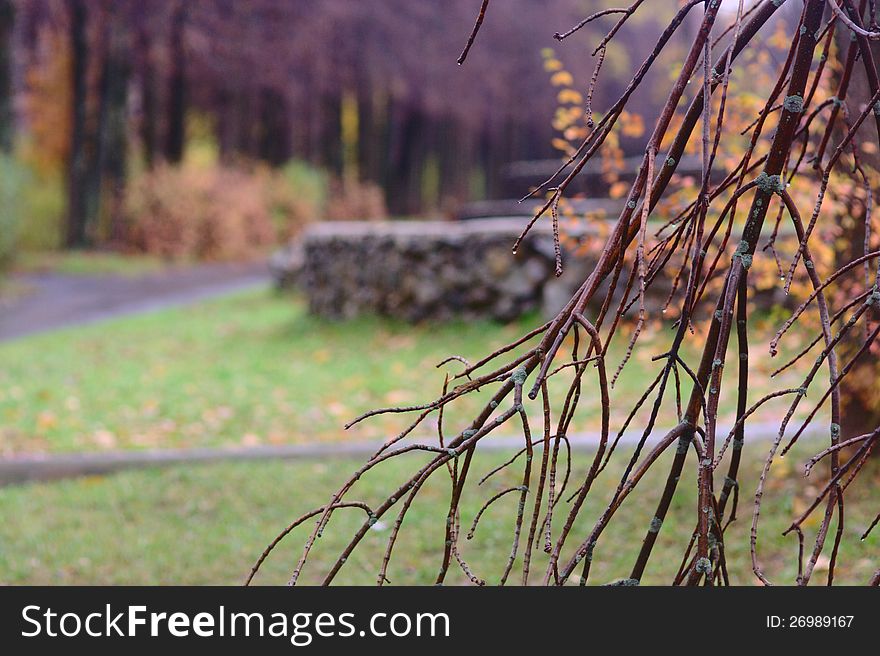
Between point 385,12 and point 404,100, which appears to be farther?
point 404,100

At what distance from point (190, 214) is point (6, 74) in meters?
4.65

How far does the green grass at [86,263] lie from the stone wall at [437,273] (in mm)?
7801

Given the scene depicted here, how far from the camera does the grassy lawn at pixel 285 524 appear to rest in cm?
430

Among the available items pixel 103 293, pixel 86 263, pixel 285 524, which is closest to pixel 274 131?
pixel 86 263

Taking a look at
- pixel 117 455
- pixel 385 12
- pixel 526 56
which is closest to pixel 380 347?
pixel 117 455

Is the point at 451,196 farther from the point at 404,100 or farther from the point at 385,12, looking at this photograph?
the point at 385,12

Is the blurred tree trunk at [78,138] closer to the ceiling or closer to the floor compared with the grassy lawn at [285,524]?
closer to the ceiling

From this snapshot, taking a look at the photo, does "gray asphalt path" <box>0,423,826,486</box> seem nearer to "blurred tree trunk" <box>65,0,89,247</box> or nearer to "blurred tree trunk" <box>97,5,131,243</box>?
"blurred tree trunk" <box>65,0,89,247</box>

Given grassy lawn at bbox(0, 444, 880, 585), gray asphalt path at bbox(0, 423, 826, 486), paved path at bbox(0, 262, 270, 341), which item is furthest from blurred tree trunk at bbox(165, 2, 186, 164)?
grassy lawn at bbox(0, 444, 880, 585)

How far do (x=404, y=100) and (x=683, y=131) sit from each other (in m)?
33.8

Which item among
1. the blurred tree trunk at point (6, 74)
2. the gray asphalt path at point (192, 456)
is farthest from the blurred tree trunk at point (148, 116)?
the gray asphalt path at point (192, 456)

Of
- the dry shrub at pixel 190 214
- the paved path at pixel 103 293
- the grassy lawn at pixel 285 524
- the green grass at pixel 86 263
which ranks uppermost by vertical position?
the dry shrub at pixel 190 214

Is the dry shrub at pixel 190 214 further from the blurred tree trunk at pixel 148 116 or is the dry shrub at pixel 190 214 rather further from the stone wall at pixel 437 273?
the stone wall at pixel 437 273

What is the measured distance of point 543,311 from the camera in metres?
9.98
